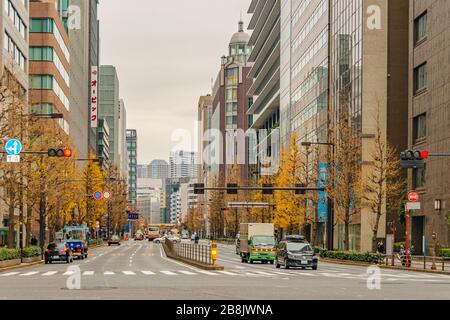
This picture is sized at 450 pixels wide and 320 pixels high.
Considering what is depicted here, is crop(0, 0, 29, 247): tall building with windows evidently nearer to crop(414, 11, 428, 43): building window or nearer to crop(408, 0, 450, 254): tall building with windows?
crop(408, 0, 450, 254): tall building with windows

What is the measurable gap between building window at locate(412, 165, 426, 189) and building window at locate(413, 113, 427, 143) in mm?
2968

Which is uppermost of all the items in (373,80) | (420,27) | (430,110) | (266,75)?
(266,75)

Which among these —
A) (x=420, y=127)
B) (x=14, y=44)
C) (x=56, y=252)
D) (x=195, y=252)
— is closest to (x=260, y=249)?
(x=195, y=252)

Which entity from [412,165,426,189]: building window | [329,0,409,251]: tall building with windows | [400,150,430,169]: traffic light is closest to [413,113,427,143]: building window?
[412,165,426,189]: building window

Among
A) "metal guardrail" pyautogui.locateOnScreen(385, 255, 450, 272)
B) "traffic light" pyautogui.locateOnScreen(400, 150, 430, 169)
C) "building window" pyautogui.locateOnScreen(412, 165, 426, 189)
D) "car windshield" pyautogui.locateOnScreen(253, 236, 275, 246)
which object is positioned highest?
"traffic light" pyautogui.locateOnScreen(400, 150, 430, 169)

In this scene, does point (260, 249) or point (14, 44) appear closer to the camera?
A: point (260, 249)

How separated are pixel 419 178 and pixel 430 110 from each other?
285 inches

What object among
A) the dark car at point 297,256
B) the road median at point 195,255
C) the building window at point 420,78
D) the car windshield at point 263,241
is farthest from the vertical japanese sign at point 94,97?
the dark car at point 297,256

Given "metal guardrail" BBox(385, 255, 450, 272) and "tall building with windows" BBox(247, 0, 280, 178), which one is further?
"tall building with windows" BBox(247, 0, 280, 178)

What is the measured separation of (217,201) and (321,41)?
6643 cm

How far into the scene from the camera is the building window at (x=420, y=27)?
7538 cm

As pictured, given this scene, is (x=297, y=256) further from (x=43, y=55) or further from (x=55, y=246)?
(x=43, y=55)

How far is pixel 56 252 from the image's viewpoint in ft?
200

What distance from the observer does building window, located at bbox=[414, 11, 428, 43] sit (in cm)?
7538
